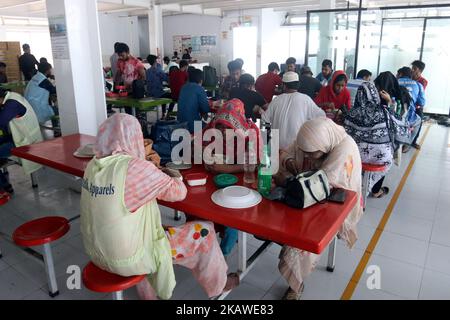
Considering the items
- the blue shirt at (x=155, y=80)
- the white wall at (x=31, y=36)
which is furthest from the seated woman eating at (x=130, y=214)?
the white wall at (x=31, y=36)

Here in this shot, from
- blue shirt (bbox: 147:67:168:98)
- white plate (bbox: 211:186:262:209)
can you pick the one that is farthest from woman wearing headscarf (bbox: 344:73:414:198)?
blue shirt (bbox: 147:67:168:98)

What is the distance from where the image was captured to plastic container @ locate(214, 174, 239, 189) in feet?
6.45

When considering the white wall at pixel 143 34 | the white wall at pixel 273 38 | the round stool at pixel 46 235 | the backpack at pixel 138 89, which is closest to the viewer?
the round stool at pixel 46 235

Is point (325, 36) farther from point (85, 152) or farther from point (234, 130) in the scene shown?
point (85, 152)

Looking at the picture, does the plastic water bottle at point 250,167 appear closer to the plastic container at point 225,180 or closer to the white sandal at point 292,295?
the plastic container at point 225,180

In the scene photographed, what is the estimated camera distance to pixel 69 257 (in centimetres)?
269

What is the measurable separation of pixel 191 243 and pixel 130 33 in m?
16.1

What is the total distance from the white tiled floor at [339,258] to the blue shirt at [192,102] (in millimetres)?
1223

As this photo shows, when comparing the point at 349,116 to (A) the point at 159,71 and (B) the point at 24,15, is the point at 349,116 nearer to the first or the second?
(A) the point at 159,71

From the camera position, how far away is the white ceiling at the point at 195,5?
1070 centimetres

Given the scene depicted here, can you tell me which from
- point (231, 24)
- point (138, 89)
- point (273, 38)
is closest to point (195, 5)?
point (231, 24)
